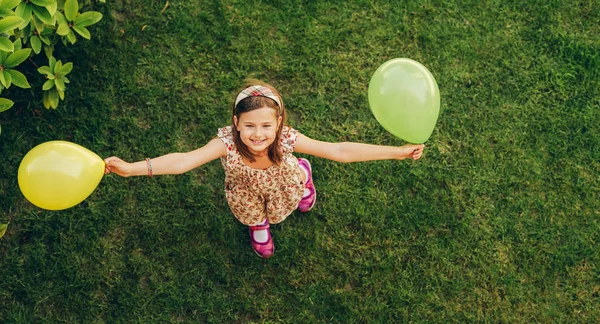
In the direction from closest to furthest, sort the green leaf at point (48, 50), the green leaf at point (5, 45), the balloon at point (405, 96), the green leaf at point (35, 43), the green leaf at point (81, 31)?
the balloon at point (405, 96) → the green leaf at point (5, 45) → the green leaf at point (35, 43) → the green leaf at point (81, 31) → the green leaf at point (48, 50)

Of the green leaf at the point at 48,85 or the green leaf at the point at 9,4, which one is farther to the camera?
the green leaf at the point at 48,85

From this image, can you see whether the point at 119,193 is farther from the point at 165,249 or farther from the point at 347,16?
the point at 347,16

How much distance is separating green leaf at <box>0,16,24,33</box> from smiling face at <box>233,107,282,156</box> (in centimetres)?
111

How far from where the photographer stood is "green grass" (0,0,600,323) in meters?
3.49

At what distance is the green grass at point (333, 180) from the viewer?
3.49 metres

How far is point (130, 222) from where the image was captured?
3.61m

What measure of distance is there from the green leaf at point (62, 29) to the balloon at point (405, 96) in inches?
71.6

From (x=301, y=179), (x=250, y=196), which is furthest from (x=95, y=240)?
(x=301, y=179)

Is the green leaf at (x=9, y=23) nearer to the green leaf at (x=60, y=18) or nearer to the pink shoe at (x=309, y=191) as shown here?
the green leaf at (x=60, y=18)

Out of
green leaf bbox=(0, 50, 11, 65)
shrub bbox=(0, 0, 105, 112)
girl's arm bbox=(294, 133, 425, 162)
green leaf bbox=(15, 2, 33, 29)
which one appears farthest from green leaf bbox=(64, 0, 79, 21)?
girl's arm bbox=(294, 133, 425, 162)

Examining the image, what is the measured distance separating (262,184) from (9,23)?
1409mm

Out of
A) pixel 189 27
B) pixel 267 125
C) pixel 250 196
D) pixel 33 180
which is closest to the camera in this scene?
pixel 33 180

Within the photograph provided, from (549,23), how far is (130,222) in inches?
123

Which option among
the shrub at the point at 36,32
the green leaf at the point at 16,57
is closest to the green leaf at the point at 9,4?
the shrub at the point at 36,32
